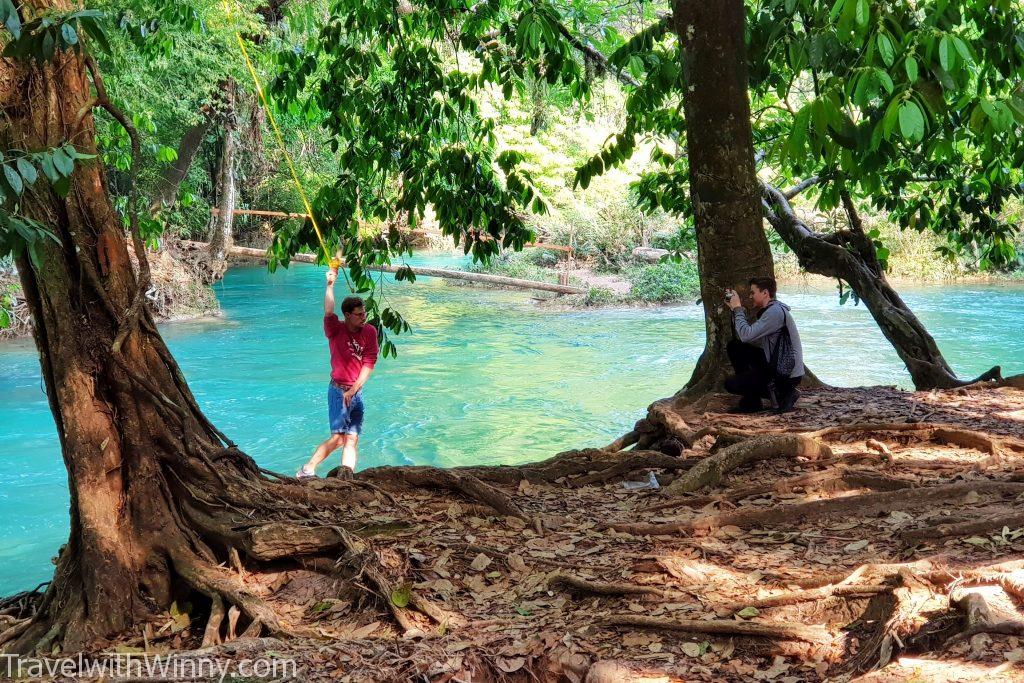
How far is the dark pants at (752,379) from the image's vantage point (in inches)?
274

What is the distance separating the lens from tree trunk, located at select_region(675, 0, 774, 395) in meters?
6.76

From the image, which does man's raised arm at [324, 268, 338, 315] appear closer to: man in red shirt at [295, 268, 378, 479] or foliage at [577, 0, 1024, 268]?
man in red shirt at [295, 268, 378, 479]

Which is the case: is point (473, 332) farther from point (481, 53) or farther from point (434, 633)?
point (434, 633)

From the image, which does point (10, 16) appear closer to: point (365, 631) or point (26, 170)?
point (26, 170)

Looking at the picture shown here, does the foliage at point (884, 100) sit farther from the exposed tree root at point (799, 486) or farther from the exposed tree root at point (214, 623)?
the exposed tree root at point (214, 623)

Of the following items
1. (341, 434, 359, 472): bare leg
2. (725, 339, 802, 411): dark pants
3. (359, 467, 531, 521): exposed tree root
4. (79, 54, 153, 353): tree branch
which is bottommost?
(341, 434, 359, 472): bare leg

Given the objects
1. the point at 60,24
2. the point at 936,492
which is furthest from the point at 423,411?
the point at 60,24

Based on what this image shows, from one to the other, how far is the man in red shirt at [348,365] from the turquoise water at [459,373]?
10.5 feet

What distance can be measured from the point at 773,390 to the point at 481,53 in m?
3.70

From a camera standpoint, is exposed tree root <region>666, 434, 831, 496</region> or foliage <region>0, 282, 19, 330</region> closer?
exposed tree root <region>666, 434, 831, 496</region>

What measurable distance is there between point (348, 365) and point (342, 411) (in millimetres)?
452

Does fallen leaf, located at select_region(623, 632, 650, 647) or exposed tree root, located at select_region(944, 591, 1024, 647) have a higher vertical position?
exposed tree root, located at select_region(944, 591, 1024, 647)

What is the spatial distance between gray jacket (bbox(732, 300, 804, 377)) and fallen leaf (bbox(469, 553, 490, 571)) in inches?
121

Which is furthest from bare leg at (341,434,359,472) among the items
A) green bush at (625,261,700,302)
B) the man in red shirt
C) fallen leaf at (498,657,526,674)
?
green bush at (625,261,700,302)
